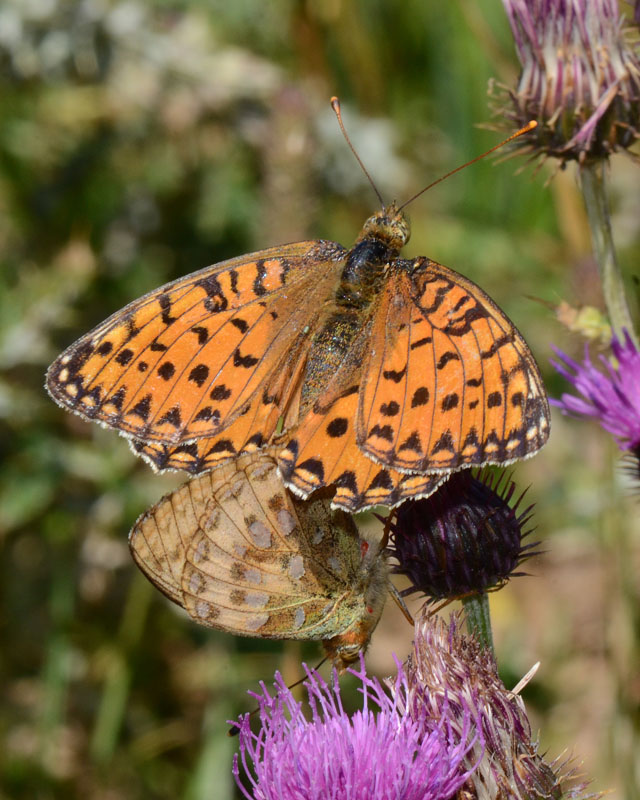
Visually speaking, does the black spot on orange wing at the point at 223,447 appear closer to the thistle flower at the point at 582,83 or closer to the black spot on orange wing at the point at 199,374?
the black spot on orange wing at the point at 199,374

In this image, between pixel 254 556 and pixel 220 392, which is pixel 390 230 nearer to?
pixel 220 392

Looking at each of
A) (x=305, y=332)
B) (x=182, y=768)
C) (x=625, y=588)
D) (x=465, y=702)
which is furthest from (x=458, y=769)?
(x=182, y=768)

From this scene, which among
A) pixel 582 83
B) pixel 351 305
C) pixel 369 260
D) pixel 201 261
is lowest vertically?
pixel 201 261

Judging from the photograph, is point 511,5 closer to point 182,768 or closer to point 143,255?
point 143,255

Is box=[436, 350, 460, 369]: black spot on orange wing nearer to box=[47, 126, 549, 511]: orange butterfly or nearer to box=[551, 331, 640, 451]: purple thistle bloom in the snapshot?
box=[47, 126, 549, 511]: orange butterfly

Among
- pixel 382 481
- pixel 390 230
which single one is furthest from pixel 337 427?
pixel 390 230

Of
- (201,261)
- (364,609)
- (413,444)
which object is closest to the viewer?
(413,444)
